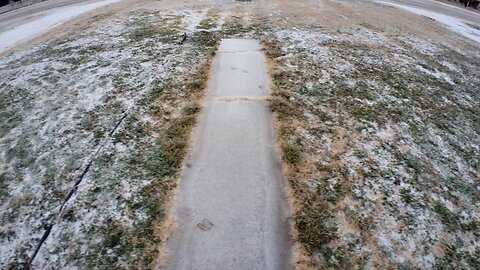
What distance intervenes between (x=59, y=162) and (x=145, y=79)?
7.44 meters

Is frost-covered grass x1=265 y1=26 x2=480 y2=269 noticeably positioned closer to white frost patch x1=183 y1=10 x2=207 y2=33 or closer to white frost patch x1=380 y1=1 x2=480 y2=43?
white frost patch x1=183 y1=10 x2=207 y2=33

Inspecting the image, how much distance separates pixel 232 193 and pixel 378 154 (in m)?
7.03

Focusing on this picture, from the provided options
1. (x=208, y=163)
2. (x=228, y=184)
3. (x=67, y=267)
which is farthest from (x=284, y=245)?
(x=67, y=267)

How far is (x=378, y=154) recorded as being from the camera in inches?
635

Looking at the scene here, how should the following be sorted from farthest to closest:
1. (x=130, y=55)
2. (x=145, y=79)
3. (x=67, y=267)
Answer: (x=130, y=55)
(x=145, y=79)
(x=67, y=267)

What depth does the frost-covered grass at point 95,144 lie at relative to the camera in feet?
39.2

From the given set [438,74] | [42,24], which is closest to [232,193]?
[438,74]

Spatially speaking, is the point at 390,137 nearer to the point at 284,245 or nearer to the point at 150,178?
the point at 284,245

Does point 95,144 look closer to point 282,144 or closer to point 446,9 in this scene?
point 282,144

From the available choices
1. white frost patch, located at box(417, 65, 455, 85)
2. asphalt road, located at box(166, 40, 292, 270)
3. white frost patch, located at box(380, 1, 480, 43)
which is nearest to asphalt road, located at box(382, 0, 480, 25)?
white frost patch, located at box(380, 1, 480, 43)

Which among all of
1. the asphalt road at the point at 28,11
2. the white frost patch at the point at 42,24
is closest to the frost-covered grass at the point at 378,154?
the white frost patch at the point at 42,24

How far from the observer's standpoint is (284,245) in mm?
11742

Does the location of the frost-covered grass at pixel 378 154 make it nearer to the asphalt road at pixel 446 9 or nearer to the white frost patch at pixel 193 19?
the white frost patch at pixel 193 19

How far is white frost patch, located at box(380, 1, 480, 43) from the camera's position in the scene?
3838 centimetres
